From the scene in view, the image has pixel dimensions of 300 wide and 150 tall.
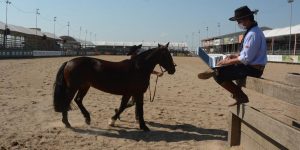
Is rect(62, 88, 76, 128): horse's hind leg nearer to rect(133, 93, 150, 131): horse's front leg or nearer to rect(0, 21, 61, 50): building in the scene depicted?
rect(133, 93, 150, 131): horse's front leg

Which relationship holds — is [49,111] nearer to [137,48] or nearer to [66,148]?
[137,48]

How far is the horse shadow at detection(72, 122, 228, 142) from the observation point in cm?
743

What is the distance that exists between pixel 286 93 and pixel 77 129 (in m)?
4.80

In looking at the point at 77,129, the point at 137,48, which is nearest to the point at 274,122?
the point at 77,129

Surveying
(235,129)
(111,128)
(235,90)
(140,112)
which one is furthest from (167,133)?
(235,90)

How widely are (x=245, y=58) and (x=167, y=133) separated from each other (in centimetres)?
314

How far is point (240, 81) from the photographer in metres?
5.69

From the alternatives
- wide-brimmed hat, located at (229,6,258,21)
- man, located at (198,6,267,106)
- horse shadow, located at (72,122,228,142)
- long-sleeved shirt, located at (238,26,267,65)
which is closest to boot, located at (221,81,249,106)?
man, located at (198,6,267,106)

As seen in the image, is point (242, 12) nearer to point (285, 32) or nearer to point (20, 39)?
point (285, 32)

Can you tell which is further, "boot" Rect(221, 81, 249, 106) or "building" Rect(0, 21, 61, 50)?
"building" Rect(0, 21, 61, 50)

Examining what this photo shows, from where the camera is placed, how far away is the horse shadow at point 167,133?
24.4ft

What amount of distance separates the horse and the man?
2765 mm

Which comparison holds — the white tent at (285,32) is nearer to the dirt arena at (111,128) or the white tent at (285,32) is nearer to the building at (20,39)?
the building at (20,39)

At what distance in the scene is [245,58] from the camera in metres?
5.16
